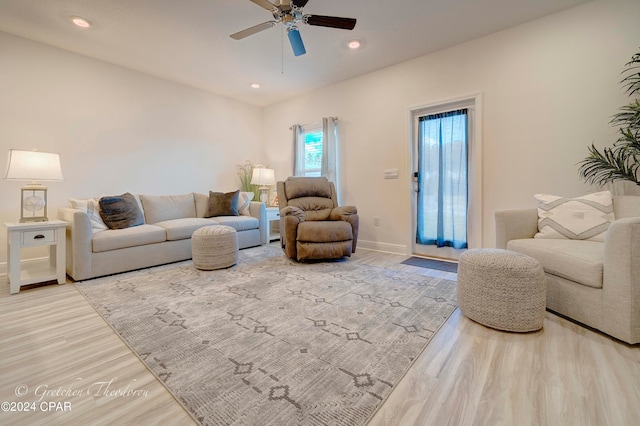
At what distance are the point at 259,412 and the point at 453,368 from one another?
0.94m

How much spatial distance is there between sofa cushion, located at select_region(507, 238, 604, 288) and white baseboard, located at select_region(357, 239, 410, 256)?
1.58 metres

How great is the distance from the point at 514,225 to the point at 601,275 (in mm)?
766

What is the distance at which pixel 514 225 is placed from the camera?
7.55 feet

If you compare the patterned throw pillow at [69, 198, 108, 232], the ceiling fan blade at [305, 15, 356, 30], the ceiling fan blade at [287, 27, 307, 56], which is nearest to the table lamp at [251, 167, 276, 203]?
the patterned throw pillow at [69, 198, 108, 232]

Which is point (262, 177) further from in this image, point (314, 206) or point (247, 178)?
point (314, 206)

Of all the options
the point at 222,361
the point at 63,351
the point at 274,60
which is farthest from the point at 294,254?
the point at 274,60

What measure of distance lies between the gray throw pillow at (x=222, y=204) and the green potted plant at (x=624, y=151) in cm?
420

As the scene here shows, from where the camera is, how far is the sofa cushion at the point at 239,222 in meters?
3.77

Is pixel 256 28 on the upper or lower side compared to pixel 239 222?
upper

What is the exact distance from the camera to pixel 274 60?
3.49 metres

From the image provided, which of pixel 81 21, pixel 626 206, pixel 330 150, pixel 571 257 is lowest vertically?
pixel 571 257

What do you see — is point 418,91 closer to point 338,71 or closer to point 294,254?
point 338,71

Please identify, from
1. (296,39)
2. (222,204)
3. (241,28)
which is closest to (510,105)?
(296,39)

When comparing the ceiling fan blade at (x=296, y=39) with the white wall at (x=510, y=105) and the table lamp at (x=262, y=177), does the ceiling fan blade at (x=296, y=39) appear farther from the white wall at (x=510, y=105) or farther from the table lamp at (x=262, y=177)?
the table lamp at (x=262, y=177)
